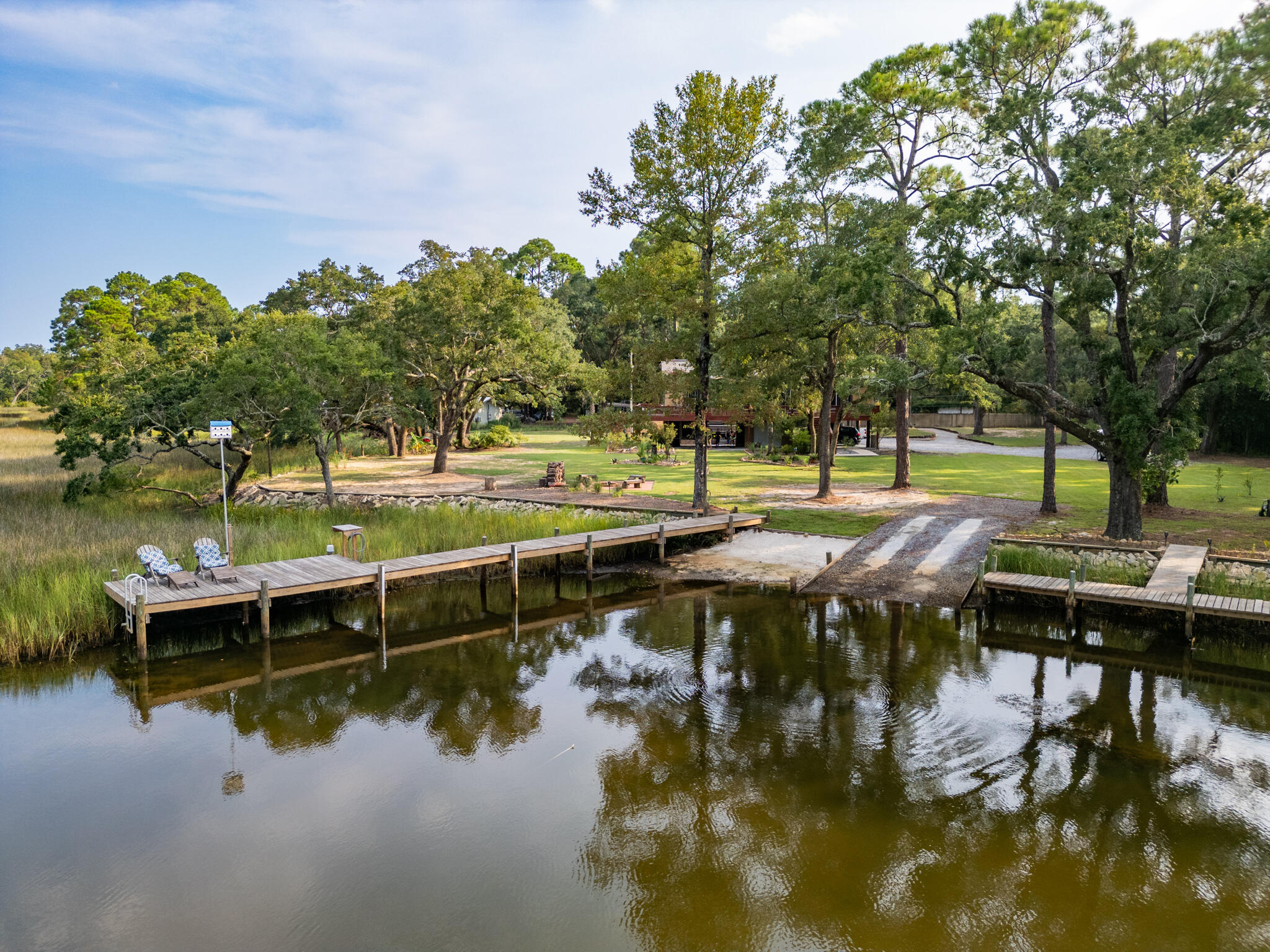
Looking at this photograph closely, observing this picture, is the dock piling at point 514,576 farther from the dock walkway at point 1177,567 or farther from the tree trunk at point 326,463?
the dock walkway at point 1177,567

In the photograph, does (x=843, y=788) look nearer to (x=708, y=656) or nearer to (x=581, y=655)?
(x=708, y=656)

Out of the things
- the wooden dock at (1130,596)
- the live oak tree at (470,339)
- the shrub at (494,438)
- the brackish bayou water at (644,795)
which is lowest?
the brackish bayou water at (644,795)

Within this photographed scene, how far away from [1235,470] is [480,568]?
31.9 metres

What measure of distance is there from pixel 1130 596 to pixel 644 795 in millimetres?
9694

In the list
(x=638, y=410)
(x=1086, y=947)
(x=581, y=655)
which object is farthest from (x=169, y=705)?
(x=638, y=410)

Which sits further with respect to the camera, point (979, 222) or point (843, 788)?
point (979, 222)

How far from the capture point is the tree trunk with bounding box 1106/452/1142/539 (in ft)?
54.5

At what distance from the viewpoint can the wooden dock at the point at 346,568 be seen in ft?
40.8

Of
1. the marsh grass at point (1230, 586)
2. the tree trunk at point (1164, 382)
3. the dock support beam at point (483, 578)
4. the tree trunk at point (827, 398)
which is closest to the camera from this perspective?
the marsh grass at point (1230, 586)

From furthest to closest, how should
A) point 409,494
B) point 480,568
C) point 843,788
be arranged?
point 409,494, point 480,568, point 843,788

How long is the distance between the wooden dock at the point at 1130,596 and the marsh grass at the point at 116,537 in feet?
30.1

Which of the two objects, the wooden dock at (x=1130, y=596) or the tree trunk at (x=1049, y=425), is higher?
the tree trunk at (x=1049, y=425)

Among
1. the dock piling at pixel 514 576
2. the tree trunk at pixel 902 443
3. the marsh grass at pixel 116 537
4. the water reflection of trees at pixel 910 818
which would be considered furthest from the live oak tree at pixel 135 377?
the tree trunk at pixel 902 443

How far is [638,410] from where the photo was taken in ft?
72.1
